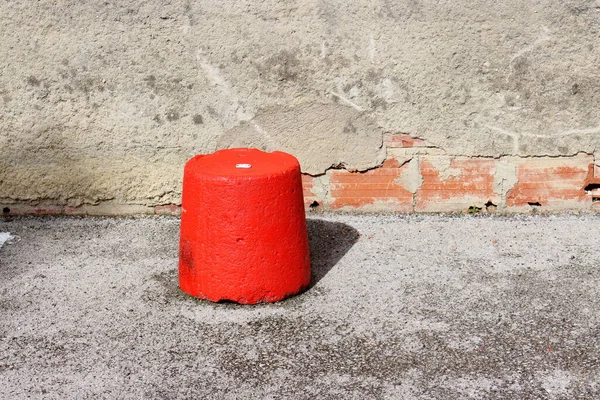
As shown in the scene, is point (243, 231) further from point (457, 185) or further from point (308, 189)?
point (457, 185)

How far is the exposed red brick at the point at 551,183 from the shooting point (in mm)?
4680

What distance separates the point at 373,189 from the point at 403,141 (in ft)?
1.07

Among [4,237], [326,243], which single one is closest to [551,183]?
[326,243]

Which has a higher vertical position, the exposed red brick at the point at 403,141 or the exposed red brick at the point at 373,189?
the exposed red brick at the point at 403,141

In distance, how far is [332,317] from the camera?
141 inches

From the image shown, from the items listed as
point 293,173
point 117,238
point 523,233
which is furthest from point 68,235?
point 523,233

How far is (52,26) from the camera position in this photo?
14.5 feet

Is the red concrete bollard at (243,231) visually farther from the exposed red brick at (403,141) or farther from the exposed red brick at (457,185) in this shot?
the exposed red brick at (457,185)

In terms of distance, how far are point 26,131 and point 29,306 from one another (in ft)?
4.17

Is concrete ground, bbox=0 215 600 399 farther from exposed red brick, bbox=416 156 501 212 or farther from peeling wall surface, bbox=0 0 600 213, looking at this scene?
peeling wall surface, bbox=0 0 600 213

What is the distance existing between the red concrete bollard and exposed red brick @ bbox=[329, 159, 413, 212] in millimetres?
1002

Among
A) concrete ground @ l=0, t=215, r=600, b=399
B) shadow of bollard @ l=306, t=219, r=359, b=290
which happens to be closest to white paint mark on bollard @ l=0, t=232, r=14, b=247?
concrete ground @ l=0, t=215, r=600, b=399

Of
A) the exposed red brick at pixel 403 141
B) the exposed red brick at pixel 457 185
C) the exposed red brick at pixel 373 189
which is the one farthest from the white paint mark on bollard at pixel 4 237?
the exposed red brick at pixel 457 185

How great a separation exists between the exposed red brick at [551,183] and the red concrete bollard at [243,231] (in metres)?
1.58
